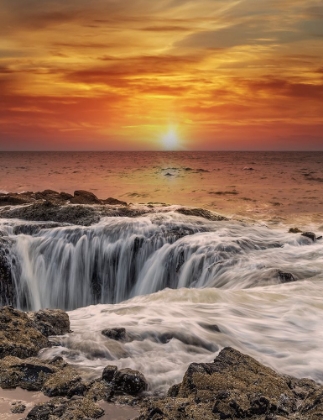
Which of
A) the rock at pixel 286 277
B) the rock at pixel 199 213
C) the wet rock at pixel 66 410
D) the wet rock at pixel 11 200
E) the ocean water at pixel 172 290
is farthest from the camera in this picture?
the wet rock at pixel 11 200

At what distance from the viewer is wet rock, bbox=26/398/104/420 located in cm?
426

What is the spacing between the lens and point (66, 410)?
435 cm

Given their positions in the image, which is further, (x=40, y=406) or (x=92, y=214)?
(x=92, y=214)

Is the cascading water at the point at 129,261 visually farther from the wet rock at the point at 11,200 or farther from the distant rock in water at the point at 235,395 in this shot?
the distant rock in water at the point at 235,395

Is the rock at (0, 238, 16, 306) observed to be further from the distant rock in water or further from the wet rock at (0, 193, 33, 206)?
the distant rock in water

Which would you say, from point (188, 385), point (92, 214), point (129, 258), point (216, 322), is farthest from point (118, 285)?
point (188, 385)

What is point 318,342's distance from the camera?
6816 millimetres

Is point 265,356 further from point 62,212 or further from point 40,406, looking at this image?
point 62,212

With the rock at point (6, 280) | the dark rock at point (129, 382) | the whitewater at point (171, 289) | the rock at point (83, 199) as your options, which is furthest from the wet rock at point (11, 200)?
the dark rock at point (129, 382)

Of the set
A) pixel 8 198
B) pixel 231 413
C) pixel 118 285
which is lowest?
pixel 118 285

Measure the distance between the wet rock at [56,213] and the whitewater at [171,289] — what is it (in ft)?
1.81

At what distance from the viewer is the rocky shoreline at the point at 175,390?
4109mm

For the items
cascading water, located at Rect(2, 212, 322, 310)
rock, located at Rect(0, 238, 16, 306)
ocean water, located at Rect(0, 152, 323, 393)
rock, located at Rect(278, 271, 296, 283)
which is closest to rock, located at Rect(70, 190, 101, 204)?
ocean water, located at Rect(0, 152, 323, 393)

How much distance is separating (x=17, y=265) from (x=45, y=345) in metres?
5.48
